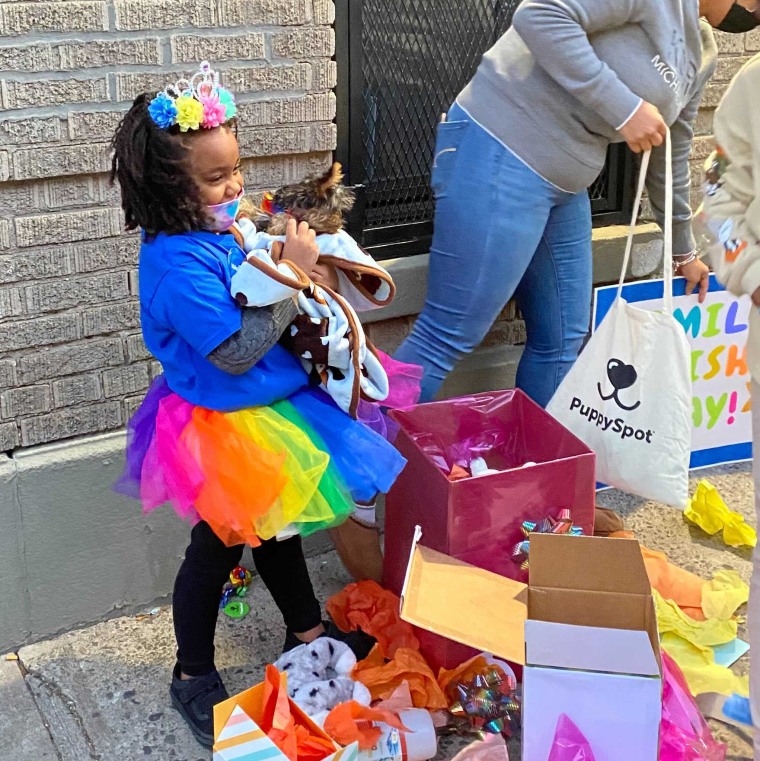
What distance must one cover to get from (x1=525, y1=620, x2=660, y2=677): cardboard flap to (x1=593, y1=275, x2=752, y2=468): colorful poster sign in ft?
5.06

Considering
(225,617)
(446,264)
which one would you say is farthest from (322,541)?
(446,264)

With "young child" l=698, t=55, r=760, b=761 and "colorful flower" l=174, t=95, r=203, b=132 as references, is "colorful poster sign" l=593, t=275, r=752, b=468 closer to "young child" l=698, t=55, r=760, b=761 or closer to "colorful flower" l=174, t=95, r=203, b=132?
"young child" l=698, t=55, r=760, b=761

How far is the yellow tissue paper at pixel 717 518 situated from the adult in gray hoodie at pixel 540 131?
105 cm

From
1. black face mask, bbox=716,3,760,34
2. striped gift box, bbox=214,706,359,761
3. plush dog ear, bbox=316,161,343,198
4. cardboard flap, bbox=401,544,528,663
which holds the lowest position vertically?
striped gift box, bbox=214,706,359,761

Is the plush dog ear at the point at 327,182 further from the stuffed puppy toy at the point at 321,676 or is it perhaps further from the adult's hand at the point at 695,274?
the adult's hand at the point at 695,274

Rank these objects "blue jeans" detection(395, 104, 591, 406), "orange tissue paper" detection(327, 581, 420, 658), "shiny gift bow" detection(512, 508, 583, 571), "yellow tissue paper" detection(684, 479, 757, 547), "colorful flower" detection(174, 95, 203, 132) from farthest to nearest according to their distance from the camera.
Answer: "yellow tissue paper" detection(684, 479, 757, 547), "blue jeans" detection(395, 104, 591, 406), "orange tissue paper" detection(327, 581, 420, 658), "shiny gift bow" detection(512, 508, 583, 571), "colorful flower" detection(174, 95, 203, 132)

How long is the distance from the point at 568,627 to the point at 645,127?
1.36m

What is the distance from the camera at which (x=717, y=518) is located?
3.51 m

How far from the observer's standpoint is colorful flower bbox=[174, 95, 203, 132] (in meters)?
2.12

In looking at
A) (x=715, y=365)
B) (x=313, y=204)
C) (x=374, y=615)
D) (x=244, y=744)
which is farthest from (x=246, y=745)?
(x=715, y=365)

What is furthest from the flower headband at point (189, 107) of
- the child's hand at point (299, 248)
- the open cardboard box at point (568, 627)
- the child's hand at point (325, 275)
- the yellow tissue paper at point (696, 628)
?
the yellow tissue paper at point (696, 628)

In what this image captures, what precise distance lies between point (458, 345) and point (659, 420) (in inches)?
25.3

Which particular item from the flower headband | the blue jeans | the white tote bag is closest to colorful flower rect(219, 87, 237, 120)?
the flower headband

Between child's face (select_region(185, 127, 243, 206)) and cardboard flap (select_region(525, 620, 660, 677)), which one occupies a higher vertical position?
child's face (select_region(185, 127, 243, 206))
